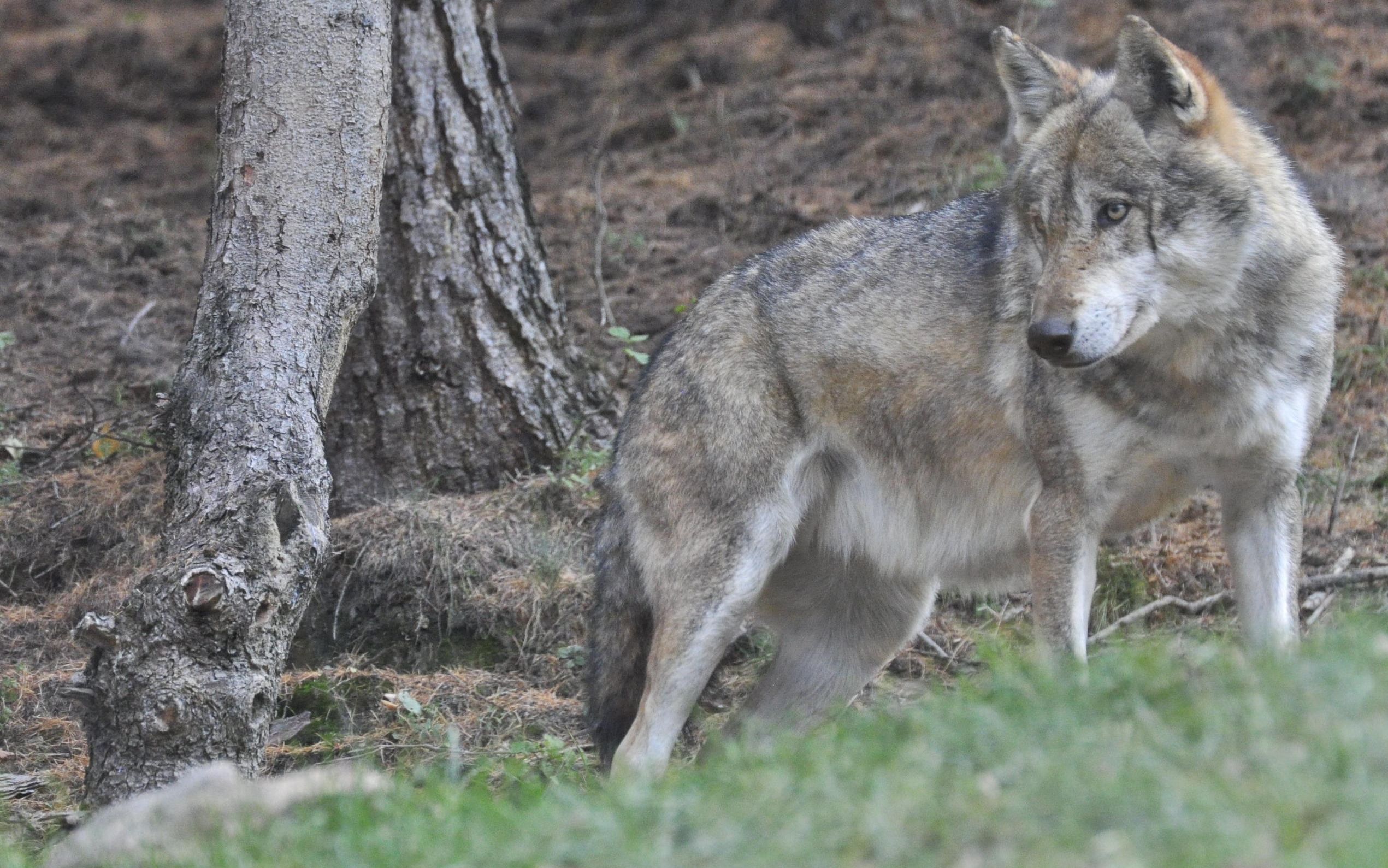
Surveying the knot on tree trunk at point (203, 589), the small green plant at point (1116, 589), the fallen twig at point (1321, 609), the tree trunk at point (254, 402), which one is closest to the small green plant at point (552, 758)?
the tree trunk at point (254, 402)

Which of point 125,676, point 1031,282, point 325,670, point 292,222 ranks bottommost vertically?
point 325,670

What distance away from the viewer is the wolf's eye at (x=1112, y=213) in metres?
4.70

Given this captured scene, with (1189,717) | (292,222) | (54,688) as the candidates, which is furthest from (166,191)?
(1189,717)

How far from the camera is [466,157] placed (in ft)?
25.8

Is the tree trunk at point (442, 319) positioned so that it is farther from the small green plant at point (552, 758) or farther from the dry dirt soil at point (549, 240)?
the small green plant at point (552, 758)

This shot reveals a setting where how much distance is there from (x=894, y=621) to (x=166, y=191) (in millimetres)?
8625

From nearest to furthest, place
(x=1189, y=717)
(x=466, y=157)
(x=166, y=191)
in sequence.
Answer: (x=1189, y=717) → (x=466, y=157) → (x=166, y=191)

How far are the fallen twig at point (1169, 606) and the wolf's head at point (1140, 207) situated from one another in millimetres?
2159

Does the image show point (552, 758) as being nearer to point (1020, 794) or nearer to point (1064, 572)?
point (1064, 572)

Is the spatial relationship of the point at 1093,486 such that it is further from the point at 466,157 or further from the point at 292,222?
the point at 466,157

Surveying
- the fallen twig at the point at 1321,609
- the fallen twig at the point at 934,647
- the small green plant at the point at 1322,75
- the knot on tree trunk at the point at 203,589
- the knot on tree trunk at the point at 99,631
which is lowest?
the fallen twig at the point at 934,647

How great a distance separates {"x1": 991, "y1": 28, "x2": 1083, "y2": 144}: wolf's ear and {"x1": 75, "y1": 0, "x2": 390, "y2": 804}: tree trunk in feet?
8.28

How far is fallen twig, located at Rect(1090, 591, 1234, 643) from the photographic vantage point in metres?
6.52

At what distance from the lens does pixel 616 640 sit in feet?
19.4
